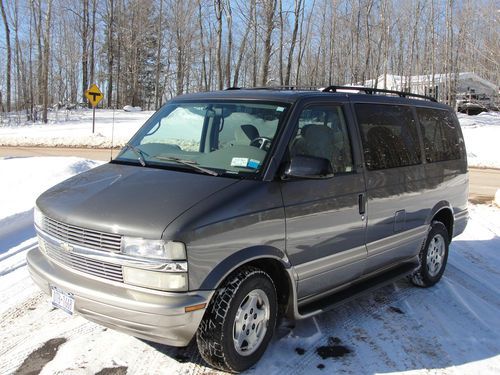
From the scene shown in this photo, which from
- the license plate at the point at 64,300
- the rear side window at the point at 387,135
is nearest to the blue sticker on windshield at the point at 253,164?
the rear side window at the point at 387,135

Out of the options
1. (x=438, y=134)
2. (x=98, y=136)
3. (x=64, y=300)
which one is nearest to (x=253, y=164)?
(x=64, y=300)

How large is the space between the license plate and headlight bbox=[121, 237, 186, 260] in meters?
0.63

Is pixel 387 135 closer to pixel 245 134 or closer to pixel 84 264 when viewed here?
pixel 245 134

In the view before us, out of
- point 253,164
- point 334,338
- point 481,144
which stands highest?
point 253,164

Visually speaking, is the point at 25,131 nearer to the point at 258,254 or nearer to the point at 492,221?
the point at 492,221

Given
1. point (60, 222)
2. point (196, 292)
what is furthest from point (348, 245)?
point (60, 222)

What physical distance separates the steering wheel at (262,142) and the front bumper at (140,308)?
3.98 feet

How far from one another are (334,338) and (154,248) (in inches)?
75.3

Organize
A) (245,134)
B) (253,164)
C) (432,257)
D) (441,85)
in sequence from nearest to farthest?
1. (253,164)
2. (245,134)
3. (432,257)
4. (441,85)

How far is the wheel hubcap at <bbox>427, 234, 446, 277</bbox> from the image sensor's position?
5.59 metres

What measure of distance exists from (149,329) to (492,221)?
25.6 ft

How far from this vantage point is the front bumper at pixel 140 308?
3049 millimetres

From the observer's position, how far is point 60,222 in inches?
138

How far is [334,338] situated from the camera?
4152mm
